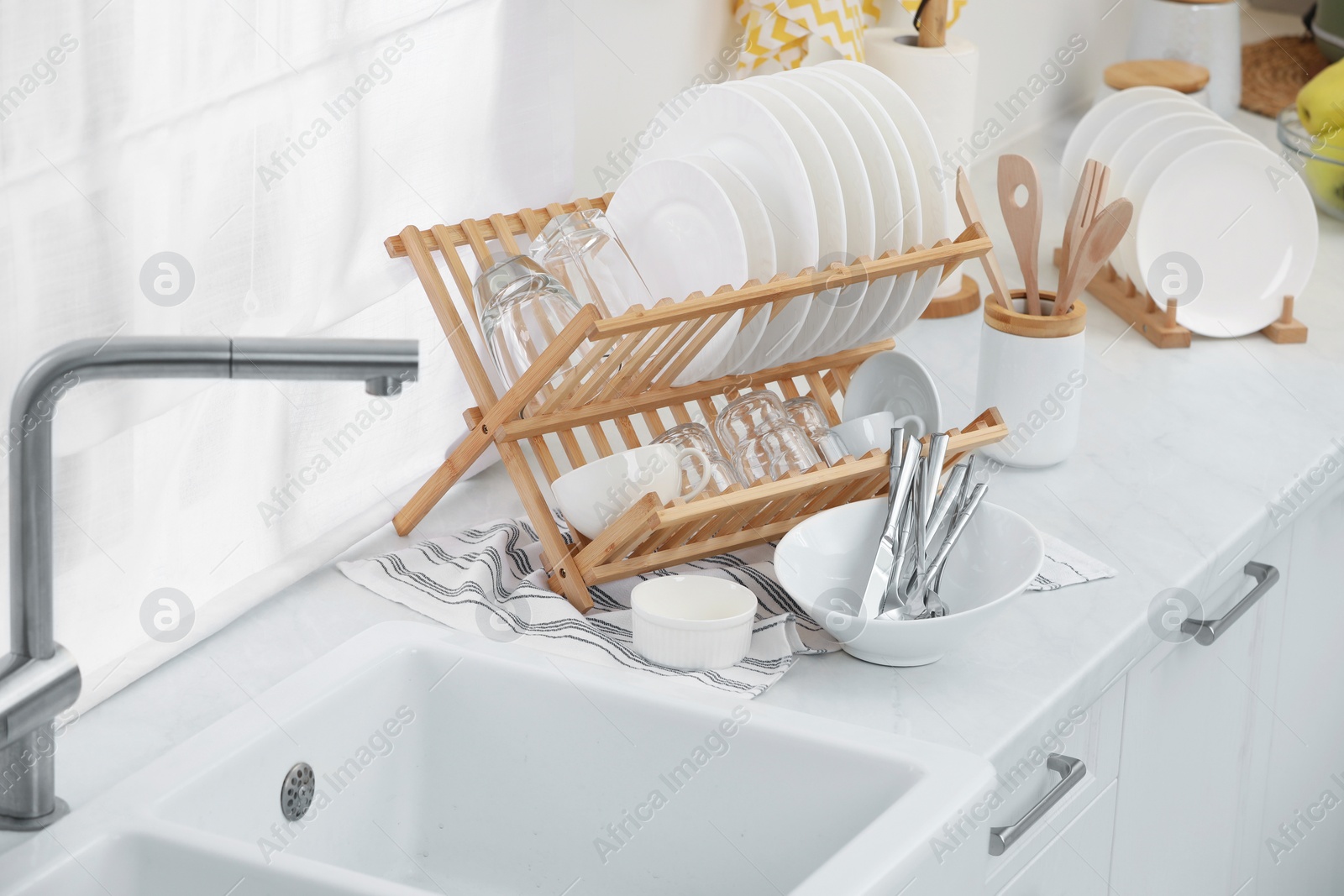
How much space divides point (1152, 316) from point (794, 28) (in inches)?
21.8

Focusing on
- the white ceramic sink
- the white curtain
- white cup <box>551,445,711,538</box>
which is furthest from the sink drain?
white cup <box>551,445,711,538</box>

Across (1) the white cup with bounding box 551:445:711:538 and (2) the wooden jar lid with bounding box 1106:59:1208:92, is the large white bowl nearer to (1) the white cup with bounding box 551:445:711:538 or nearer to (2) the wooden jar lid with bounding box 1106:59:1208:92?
(1) the white cup with bounding box 551:445:711:538

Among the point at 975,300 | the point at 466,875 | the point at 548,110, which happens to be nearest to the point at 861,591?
the point at 466,875

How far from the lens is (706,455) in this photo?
48.9 inches

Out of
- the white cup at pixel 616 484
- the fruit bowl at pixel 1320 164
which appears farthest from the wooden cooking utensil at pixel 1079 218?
the fruit bowl at pixel 1320 164

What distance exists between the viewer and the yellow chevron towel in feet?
5.58

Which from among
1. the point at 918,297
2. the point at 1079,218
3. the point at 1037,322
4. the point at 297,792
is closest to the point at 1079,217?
the point at 1079,218

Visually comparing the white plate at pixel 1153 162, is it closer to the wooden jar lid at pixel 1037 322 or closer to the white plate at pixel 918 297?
the wooden jar lid at pixel 1037 322

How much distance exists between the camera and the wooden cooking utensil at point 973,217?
1398 millimetres

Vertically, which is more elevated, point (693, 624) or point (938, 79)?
point (938, 79)

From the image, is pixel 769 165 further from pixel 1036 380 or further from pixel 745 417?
pixel 1036 380

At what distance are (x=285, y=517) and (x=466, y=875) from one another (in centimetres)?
36

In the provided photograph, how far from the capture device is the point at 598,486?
3.92 ft

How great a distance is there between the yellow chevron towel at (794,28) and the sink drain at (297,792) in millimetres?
1040
